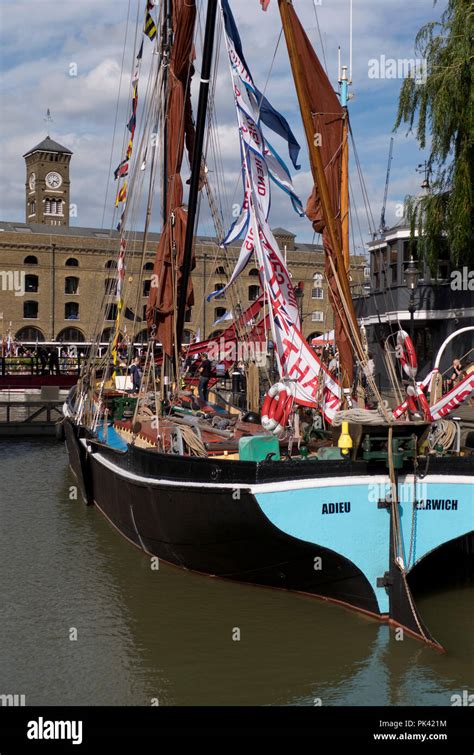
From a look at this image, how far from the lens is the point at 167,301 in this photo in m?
18.1

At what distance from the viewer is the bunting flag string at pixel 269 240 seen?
13.2m

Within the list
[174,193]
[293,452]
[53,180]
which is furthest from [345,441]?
[53,180]

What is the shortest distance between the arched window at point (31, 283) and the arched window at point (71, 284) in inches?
105

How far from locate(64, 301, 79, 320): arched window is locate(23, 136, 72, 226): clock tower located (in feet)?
135

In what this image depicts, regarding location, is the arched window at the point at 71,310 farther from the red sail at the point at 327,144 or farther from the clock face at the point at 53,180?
the red sail at the point at 327,144

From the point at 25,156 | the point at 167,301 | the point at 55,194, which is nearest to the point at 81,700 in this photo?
the point at 167,301

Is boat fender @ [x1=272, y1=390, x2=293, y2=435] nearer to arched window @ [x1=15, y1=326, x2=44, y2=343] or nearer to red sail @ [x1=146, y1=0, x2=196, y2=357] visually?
red sail @ [x1=146, y1=0, x2=196, y2=357]

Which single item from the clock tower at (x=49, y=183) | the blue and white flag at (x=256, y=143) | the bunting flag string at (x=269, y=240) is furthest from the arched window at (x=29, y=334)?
the blue and white flag at (x=256, y=143)

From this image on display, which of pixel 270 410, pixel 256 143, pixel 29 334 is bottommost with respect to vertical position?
pixel 270 410

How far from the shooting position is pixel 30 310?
3044 inches

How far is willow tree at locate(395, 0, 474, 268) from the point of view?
2488cm

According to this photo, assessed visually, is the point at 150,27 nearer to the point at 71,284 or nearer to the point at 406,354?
the point at 406,354

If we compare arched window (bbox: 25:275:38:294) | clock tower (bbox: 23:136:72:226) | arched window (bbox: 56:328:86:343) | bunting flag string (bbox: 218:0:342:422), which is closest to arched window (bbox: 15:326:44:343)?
arched window (bbox: 56:328:86:343)

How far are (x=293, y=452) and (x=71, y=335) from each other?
6705 centimetres
